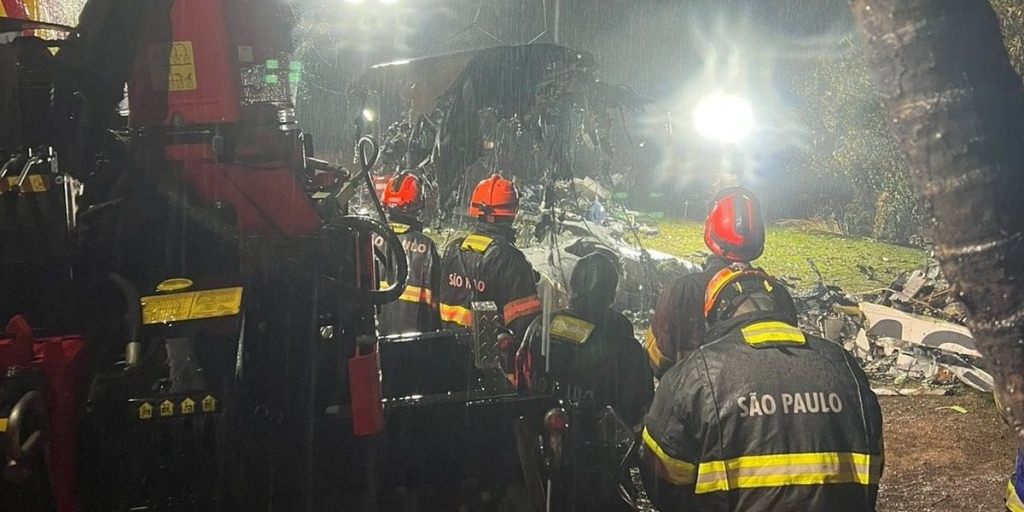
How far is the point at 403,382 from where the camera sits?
4551mm

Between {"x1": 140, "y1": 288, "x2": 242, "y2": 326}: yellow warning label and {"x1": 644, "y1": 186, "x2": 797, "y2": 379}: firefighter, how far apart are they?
8.05ft

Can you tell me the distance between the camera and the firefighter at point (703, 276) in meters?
3.92

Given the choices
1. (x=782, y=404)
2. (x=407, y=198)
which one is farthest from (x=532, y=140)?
(x=782, y=404)

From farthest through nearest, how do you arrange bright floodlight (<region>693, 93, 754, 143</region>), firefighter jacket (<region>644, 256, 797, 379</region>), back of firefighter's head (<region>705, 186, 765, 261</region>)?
bright floodlight (<region>693, 93, 754, 143</region>), firefighter jacket (<region>644, 256, 797, 379</region>), back of firefighter's head (<region>705, 186, 765, 261</region>)

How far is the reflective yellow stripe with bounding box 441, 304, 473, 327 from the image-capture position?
5.77 m

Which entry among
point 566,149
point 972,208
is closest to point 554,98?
point 566,149

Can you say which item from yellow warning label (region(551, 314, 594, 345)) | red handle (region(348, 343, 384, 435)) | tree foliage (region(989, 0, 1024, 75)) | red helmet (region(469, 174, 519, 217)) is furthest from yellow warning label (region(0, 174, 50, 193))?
tree foliage (region(989, 0, 1024, 75))

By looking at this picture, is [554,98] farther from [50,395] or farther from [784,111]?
[784,111]

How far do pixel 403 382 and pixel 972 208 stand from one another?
4065 mm

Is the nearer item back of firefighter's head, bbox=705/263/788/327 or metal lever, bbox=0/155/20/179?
metal lever, bbox=0/155/20/179

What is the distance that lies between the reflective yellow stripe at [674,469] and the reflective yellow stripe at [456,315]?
308 centimetres

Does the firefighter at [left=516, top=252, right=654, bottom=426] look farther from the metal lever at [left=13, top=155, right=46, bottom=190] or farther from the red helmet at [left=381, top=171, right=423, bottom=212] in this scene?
the metal lever at [left=13, top=155, right=46, bottom=190]

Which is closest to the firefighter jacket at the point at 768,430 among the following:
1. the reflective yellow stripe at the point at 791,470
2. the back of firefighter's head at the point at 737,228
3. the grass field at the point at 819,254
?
the reflective yellow stripe at the point at 791,470

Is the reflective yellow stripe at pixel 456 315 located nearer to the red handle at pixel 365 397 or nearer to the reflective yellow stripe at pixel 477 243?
the reflective yellow stripe at pixel 477 243
